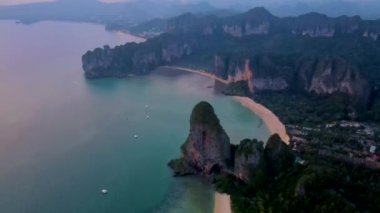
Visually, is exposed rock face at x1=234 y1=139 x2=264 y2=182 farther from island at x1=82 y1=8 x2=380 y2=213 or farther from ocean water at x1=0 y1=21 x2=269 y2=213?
ocean water at x1=0 y1=21 x2=269 y2=213

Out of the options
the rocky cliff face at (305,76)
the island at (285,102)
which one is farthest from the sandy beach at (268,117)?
the rocky cliff face at (305,76)

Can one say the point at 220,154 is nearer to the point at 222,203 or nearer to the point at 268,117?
the point at 222,203

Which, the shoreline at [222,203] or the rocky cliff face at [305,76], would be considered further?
the rocky cliff face at [305,76]

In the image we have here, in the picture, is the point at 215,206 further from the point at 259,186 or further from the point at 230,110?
the point at 230,110

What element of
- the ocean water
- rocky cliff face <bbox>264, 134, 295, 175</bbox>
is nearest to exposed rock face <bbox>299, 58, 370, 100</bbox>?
the ocean water

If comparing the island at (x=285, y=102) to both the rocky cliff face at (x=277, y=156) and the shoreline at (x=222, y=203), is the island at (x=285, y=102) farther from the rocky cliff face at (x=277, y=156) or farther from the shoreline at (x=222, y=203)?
the shoreline at (x=222, y=203)

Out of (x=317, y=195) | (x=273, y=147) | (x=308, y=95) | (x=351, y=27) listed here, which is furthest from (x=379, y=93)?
(x=351, y=27)

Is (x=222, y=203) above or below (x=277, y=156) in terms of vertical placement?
below

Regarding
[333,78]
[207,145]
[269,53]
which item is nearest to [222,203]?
[207,145]
